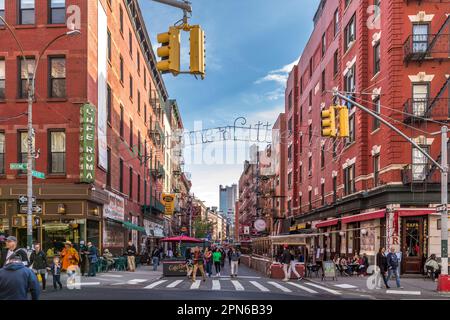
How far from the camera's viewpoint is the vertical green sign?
95.9 feet

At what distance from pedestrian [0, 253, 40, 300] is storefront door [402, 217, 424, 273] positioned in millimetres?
27209

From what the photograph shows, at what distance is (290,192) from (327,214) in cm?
2491

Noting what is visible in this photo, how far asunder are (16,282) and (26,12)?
27.7 meters

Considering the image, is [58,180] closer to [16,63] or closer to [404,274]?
[16,63]

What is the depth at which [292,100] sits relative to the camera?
70.1m

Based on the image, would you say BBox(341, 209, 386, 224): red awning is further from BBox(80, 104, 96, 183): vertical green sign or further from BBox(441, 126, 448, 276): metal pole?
BBox(80, 104, 96, 183): vertical green sign

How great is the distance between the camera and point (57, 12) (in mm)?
30781

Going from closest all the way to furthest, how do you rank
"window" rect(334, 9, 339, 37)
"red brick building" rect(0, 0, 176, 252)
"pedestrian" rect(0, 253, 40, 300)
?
"pedestrian" rect(0, 253, 40, 300)
"red brick building" rect(0, 0, 176, 252)
"window" rect(334, 9, 339, 37)

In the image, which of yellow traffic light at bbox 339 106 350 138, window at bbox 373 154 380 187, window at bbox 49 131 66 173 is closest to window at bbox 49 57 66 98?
window at bbox 49 131 66 173

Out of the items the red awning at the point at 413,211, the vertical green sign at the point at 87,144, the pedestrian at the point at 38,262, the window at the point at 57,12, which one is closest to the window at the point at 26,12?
the window at the point at 57,12

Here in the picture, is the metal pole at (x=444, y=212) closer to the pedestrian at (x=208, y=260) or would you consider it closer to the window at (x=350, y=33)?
the pedestrian at (x=208, y=260)

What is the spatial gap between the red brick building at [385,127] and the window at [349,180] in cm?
8
